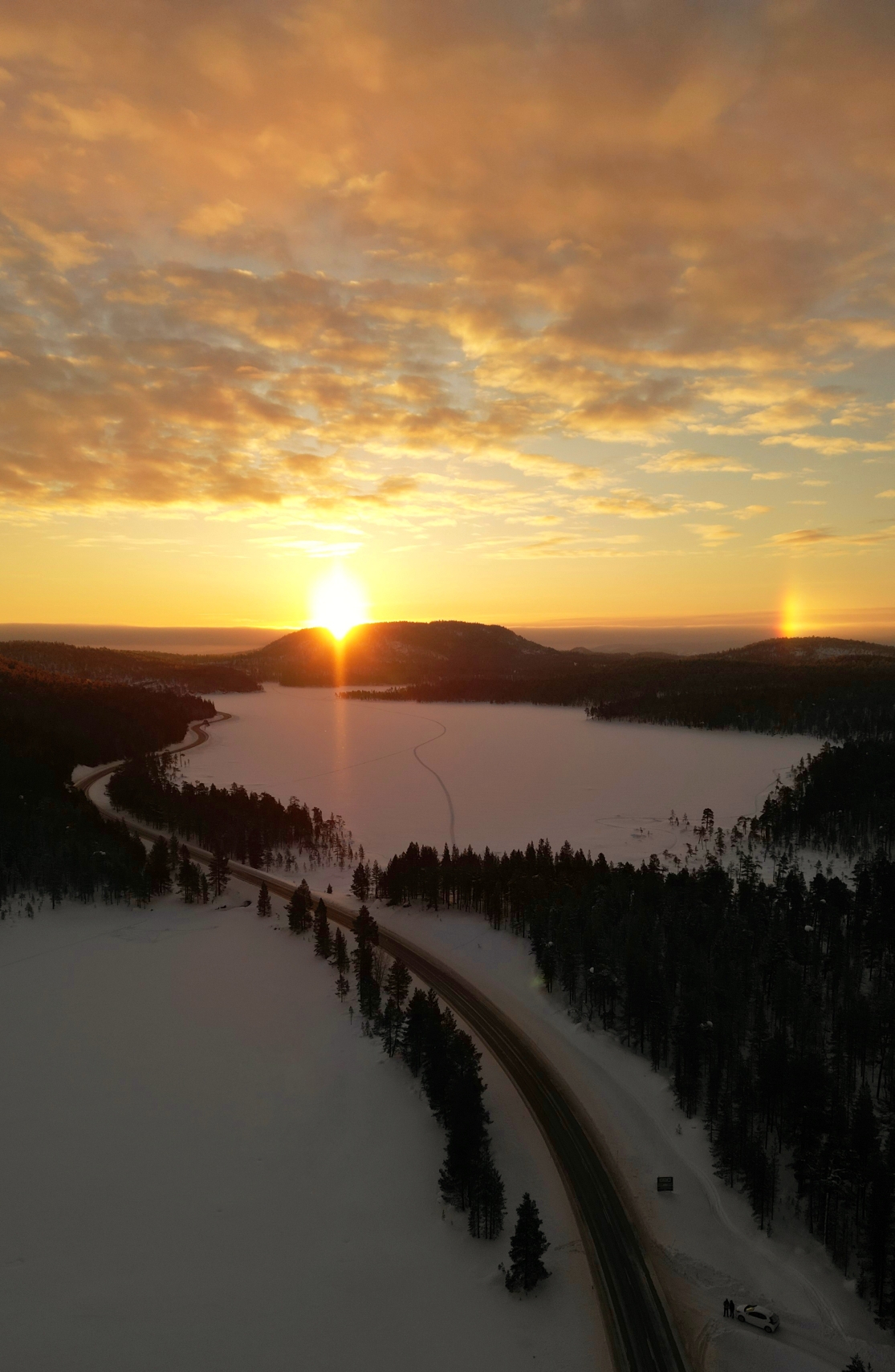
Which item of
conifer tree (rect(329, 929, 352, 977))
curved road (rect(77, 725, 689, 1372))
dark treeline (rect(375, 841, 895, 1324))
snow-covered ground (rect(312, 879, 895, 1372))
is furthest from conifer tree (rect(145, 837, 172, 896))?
snow-covered ground (rect(312, 879, 895, 1372))

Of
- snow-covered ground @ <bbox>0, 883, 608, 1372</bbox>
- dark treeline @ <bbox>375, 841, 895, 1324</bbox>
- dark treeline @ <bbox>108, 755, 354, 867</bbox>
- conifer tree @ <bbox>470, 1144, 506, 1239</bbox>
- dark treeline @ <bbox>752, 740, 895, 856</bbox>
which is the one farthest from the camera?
dark treeline @ <bbox>108, 755, 354, 867</bbox>

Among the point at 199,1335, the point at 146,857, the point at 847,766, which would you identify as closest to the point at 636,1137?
the point at 199,1335

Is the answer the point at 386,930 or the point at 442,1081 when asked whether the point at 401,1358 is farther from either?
the point at 386,930

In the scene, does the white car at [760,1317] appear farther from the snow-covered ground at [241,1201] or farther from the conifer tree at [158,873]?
the conifer tree at [158,873]

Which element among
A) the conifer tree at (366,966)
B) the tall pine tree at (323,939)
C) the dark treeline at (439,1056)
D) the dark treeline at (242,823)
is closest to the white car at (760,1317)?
the dark treeline at (439,1056)

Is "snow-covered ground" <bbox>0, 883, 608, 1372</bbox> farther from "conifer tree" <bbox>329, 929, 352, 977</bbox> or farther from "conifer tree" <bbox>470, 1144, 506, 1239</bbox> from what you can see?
"conifer tree" <bbox>329, 929, 352, 977</bbox>
